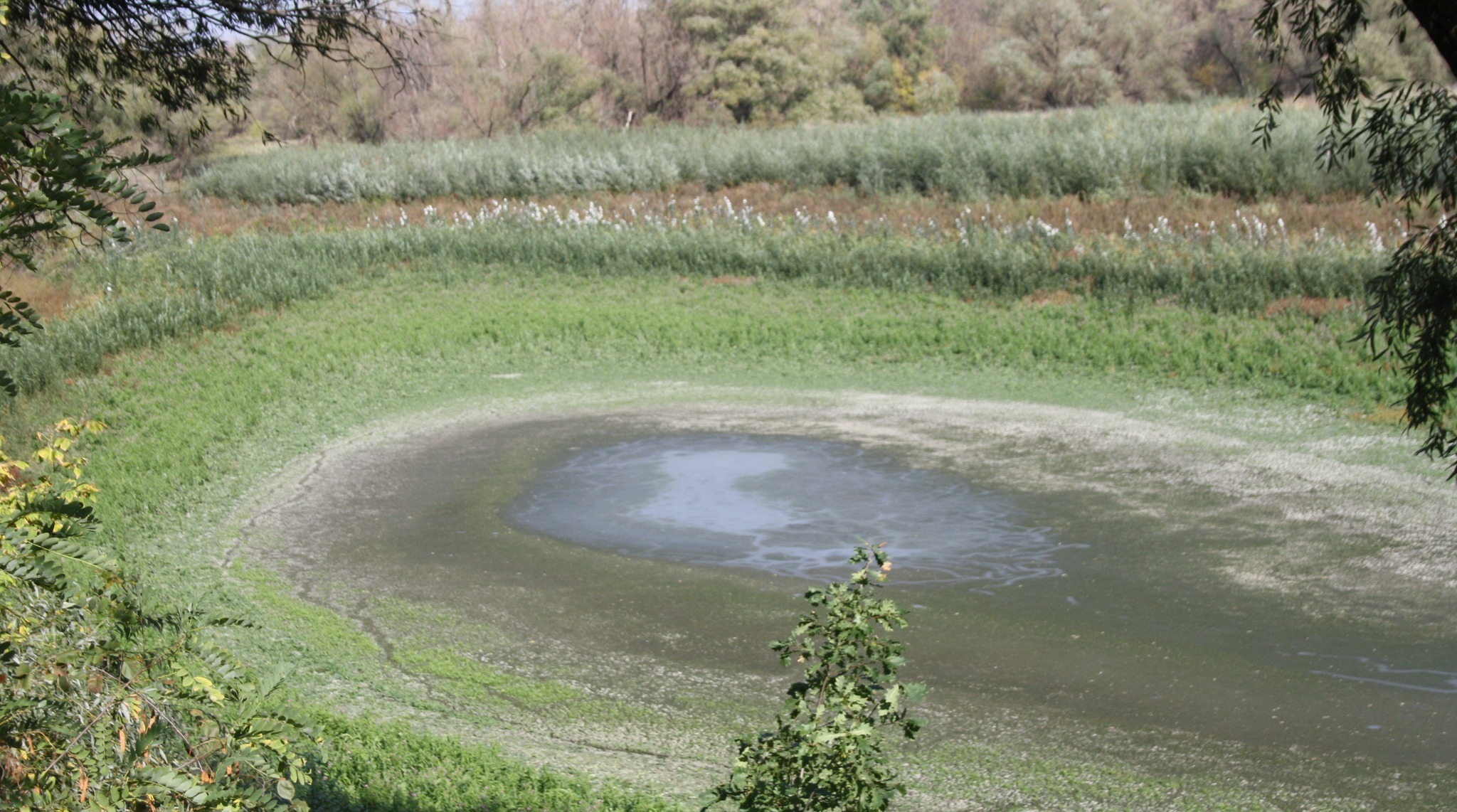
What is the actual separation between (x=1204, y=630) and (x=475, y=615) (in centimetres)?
358

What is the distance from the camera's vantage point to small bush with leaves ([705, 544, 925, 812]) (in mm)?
2883

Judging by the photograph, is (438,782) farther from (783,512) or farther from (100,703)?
(783,512)

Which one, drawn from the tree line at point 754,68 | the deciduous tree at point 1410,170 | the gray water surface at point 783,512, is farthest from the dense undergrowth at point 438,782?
the tree line at point 754,68

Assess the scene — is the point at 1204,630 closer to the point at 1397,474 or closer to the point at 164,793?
the point at 1397,474

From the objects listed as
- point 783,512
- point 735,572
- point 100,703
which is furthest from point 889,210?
point 100,703

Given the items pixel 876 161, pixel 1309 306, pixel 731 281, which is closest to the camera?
pixel 1309 306

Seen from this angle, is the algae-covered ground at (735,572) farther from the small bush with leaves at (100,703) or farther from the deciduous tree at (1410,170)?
the small bush with leaves at (100,703)

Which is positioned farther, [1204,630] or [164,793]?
[1204,630]

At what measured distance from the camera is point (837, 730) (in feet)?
9.44

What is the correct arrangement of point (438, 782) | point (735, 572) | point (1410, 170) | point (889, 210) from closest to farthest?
point (438, 782)
point (1410, 170)
point (735, 572)
point (889, 210)

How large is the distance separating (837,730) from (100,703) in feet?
5.81

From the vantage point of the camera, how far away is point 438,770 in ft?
14.1

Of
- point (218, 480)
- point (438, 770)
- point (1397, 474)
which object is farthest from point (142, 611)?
point (1397, 474)

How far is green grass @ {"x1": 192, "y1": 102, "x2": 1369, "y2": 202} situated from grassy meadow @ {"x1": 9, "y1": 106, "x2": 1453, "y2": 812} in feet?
0.26
